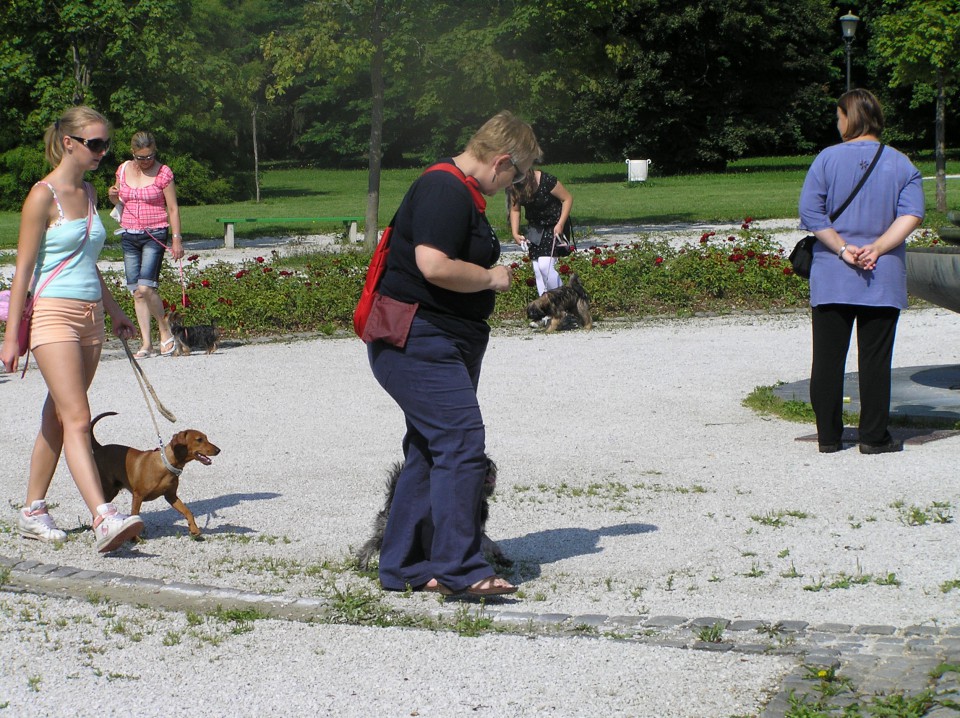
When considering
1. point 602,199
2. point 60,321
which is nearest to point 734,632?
point 60,321

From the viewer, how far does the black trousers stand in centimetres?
717

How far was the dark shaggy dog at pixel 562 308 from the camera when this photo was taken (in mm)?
12422

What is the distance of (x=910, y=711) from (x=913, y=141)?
214 ft

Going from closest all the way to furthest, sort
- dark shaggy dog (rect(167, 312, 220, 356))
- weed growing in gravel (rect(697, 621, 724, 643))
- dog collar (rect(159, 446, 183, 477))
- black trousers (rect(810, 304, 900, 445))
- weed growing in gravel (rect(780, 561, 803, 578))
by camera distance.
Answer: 1. weed growing in gravel (rect(697, 621, 724, 643))
2. weed growing in gravel (rect(780, 561, 803, 578))
3. dog collar (rect(159, 446, 183, 477))
4. black trousers (rect(810, 304, 900, 445))
5. dark shaggy dog (rect(167, 312, 220, 356))

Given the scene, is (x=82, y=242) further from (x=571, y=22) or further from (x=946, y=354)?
(x=571, y=22)

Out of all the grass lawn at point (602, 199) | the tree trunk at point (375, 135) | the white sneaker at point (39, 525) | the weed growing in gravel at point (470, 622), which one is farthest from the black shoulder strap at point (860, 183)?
the grass lawn at point (602, 199)

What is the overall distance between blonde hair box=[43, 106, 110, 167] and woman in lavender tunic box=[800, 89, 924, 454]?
3.74m

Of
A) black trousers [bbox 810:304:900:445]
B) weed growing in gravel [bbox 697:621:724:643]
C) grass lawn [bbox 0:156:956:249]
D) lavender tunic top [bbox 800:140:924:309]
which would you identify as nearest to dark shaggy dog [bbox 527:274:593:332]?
black trousers [bbox 810:304:900:445]

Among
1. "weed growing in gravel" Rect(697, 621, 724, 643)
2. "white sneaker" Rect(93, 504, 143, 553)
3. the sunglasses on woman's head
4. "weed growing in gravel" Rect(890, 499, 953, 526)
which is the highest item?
the sunglasses on woman's head

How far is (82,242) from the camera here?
5.66m

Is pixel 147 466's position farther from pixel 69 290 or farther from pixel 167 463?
pixel 69 290

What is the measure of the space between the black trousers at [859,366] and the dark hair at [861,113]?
37.6 inches

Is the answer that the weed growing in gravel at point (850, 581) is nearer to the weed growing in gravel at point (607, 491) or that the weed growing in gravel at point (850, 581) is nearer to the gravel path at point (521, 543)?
the gravel path at point (521, 543)

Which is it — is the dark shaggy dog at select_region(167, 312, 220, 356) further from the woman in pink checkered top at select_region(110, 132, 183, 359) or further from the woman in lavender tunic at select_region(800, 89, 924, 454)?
the woman in lavender tunic at select_region(800, 89, 924, 454)
